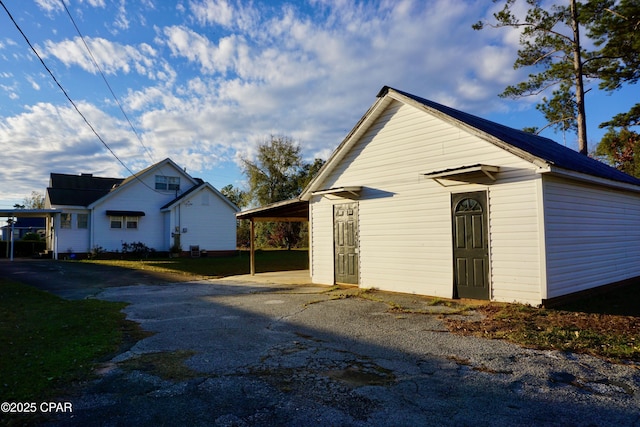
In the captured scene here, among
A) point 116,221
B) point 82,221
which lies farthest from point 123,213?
point 82,221

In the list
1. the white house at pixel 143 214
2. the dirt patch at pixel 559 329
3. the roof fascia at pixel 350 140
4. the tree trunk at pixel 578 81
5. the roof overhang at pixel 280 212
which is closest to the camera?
the dirt patch at pixel 559 329

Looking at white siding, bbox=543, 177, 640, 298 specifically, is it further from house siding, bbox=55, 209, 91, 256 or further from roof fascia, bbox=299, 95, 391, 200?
house siding, bbox=55, 209, 91, 256

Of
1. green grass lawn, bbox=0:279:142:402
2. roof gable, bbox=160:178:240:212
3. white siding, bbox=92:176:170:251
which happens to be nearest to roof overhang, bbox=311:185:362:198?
green grass lawn, bbox=0:279:142:402

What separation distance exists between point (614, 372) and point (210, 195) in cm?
2682

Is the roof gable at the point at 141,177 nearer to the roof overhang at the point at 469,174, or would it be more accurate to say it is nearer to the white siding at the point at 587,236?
the roof overhang at the point at 469,174

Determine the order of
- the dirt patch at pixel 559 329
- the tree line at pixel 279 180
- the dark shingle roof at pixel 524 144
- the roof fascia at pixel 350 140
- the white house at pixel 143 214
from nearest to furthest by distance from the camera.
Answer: the dirt patch at pixel 559 329 → the dark shingle roof at pixel 524 144 → the roof fascia at pixel 350 140 → the white house at pixel 143 214 → the tree line at pixel 279 180

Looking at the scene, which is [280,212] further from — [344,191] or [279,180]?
[279,180]

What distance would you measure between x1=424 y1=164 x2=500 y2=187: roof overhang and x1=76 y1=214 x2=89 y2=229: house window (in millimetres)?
24530

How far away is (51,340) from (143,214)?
22.7 meters

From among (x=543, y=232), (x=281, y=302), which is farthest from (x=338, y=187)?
(x=543, y=232)

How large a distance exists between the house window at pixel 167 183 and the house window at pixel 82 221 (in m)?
4.85

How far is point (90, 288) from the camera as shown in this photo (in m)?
12.9

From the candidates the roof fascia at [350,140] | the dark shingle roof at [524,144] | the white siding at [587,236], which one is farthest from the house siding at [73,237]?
the white siding at [587,236]

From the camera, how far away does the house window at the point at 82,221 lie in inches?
1027
